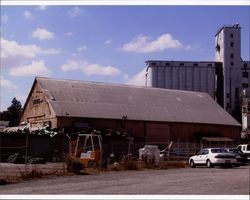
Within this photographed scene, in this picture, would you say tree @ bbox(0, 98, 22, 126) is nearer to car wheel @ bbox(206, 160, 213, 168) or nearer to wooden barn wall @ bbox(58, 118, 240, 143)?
wooden barn wall @ bbox(58, 118, 240, 143)

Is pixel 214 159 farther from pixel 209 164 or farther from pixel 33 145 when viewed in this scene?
pixel 33 145

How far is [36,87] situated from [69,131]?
12.7 metres

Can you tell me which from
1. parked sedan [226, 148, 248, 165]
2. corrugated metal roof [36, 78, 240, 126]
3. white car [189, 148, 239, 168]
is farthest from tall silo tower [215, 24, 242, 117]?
white car [189, 148, 239, 168]

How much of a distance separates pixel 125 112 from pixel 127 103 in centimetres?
321

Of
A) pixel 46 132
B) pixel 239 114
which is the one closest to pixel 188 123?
pixel 46 132

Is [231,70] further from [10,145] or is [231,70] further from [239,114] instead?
[10,145]

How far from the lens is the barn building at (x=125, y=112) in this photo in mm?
57906

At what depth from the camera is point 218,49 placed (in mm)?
120062

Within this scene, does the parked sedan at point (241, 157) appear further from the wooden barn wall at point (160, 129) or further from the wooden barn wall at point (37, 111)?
the wooden barn wall at point (37, 111)

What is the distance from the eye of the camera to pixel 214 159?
34438 mm

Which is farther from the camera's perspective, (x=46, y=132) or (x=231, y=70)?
(x=231, y=70)

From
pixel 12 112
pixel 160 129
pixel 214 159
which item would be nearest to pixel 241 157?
pixel 214 159

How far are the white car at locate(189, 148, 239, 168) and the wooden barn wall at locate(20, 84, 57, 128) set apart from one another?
23.8 metres

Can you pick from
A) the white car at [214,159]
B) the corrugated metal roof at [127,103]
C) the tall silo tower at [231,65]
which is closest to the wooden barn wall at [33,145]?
the corrugated metal roof at [127,103]
